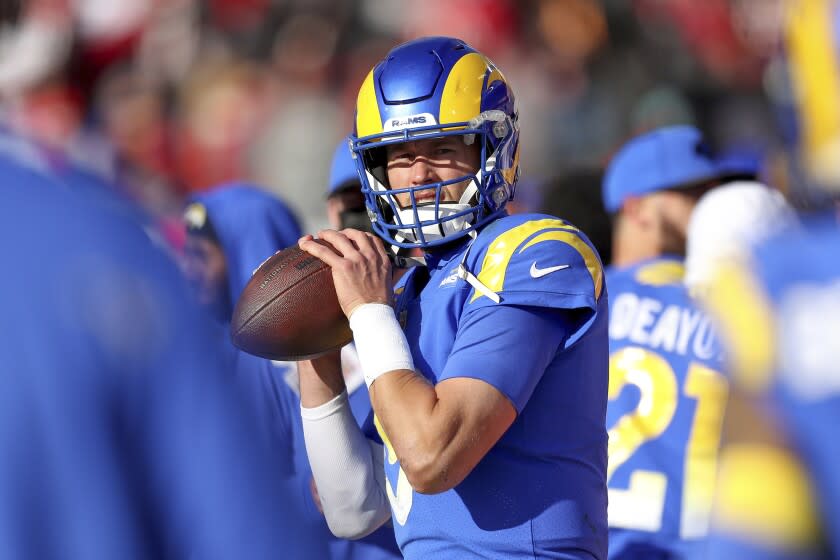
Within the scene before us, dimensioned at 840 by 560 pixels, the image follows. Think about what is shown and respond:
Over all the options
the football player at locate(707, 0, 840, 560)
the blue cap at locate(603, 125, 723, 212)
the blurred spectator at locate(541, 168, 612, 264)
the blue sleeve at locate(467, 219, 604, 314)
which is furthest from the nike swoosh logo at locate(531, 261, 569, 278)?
the blurred spectator at locate(541, 168, 612, 264)

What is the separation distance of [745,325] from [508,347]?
92 centimetres

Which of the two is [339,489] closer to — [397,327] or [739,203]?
[397,327]

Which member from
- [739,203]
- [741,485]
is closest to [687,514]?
[739,203]

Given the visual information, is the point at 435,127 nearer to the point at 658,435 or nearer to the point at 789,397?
the point at 789,397

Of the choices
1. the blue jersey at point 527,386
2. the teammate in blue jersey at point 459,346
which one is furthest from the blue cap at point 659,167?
the blue jersey at point 527,386

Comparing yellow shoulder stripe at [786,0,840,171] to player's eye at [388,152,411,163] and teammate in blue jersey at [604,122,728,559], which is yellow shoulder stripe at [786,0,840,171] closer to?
player's eye at [388,152,411,163]

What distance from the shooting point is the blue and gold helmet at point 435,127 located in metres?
2.67

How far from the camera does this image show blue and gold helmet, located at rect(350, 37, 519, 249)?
2.67 m

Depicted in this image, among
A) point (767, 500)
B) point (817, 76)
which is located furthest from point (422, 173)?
point (767, 500)

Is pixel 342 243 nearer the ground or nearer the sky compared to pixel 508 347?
nearer the sky

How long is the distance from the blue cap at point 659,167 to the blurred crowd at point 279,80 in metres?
4.66

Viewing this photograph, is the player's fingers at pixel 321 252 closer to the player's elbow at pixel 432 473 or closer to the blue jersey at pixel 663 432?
the player's elbow at pixel 432 473

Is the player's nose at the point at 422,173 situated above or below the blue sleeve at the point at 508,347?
above

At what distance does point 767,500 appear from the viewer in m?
1.30
